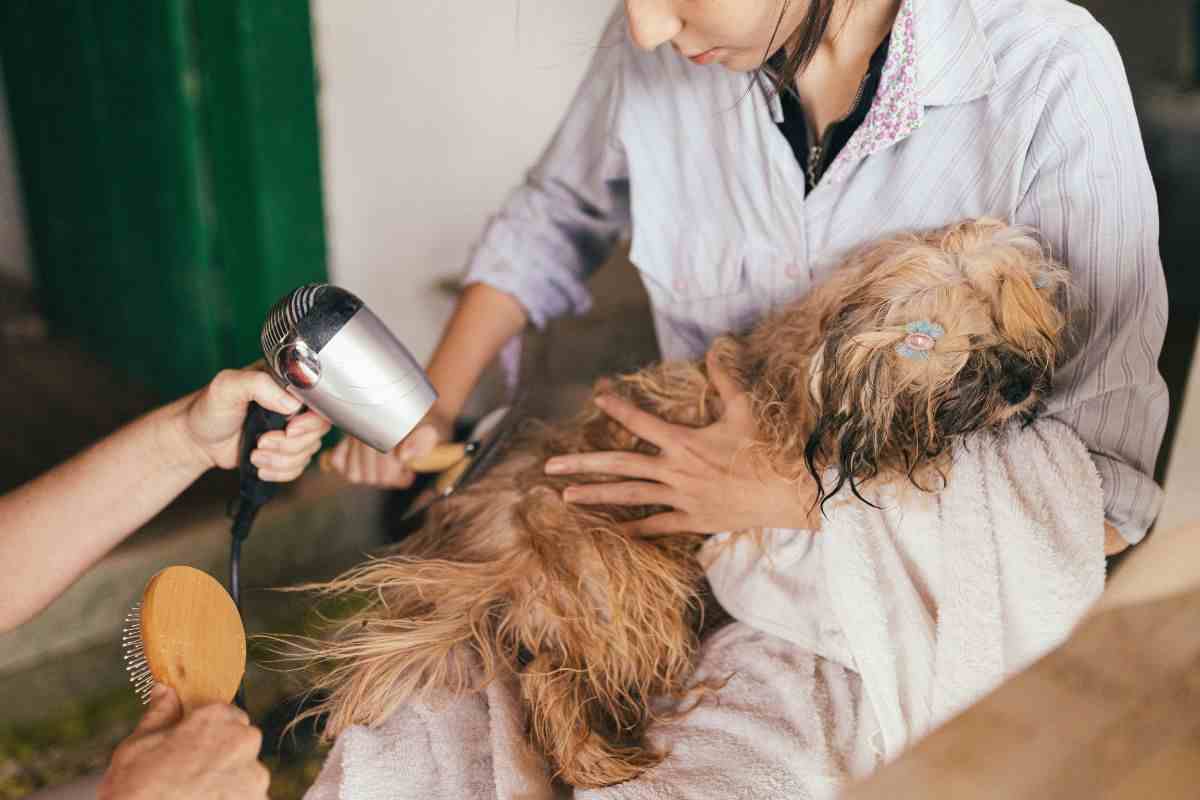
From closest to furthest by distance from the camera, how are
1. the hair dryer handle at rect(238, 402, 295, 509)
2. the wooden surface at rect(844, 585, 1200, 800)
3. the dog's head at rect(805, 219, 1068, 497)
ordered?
1. the wooden surface at rect(844, 585, 1200, 800)
2. the dog's head at rect(805, 219, 1068, 497)
3. the hair dryer handle at rect(238, 402, 295, 509)

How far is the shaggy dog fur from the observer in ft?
2.79

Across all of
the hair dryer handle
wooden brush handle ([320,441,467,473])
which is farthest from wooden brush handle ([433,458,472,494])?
the hair dryer handle

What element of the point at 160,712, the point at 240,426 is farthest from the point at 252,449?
the point at 160,712

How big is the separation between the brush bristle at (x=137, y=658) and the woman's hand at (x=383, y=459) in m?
0.36

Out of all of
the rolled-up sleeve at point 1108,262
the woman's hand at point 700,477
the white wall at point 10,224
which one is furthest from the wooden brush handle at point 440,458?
the white wall at point 10,224

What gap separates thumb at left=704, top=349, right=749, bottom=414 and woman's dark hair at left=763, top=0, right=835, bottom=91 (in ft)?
0.94

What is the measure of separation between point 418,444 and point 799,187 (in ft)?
1.59

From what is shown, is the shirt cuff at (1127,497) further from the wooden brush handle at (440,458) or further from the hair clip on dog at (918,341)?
the wooden brush handle at (440,458)

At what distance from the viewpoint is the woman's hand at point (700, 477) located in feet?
3.24

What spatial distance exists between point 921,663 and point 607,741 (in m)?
0.29

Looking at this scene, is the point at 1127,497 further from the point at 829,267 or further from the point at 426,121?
the point at 426,121

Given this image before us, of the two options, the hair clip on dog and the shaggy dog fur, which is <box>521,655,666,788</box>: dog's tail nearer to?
the shaggy dog fur

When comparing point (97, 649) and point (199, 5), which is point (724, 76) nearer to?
point (199, 5)

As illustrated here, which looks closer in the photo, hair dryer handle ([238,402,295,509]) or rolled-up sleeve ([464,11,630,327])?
hair dryer handle ([238,402,295,509])
